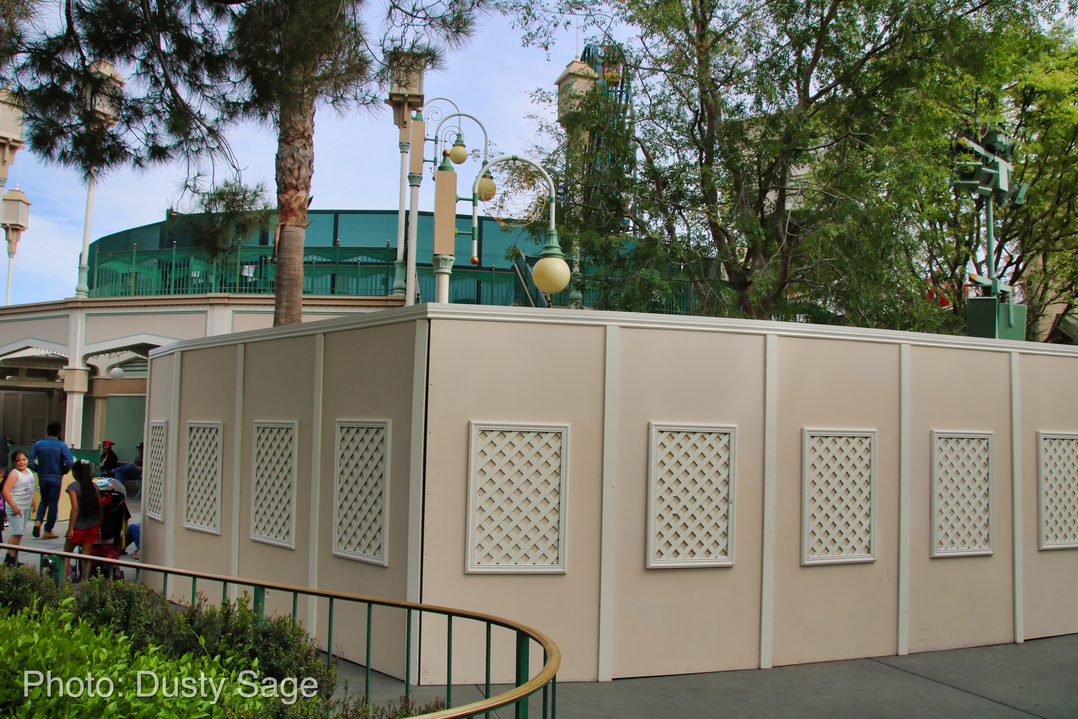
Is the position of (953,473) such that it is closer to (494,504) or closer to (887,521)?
(887,521)

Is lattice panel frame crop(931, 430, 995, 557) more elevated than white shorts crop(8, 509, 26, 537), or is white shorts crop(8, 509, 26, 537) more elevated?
lattice panel frame crop(931, 430, 995, 557)

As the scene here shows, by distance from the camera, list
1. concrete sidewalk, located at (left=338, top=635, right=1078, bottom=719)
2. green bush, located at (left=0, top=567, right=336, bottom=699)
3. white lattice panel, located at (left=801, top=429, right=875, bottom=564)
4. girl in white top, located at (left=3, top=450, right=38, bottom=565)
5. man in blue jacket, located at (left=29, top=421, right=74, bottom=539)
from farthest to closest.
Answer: man in blue jacket, located at (left=29, top=421, right=74, bottom=539) → girl in white top, located at (left=3, top=450, right=38, bottom=565) → white lattice panel, located at (left=801, top=429, right=875, bottom=564) → concrete sidewalk, located at (left=338, top=635, right=1078, bottom=719) → green bush, located at (left=0, top=567, right=336, bottom=699)

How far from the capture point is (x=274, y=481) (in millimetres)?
7215

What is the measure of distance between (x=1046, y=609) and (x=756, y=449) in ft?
12.5

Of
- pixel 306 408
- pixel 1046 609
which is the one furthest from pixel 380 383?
pixel 1046 609

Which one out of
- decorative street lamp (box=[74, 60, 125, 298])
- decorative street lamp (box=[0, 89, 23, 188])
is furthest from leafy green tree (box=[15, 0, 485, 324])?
decorative street lamp (box=[0, 89, 23, 188])

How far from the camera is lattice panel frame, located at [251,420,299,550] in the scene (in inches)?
275

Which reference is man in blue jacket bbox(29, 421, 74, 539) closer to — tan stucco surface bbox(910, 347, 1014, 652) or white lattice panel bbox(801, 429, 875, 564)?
white lattice panel bbox(801, 429, 875, 564)

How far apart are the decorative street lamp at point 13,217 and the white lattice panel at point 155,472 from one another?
2259cm

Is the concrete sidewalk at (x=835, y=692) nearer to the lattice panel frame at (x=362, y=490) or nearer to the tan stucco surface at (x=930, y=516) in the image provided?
the tan stucco surface at (x=930, y=516)

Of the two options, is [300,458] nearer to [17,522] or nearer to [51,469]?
[17,522]

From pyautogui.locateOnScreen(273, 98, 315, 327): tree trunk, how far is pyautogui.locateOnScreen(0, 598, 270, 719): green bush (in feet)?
20.5

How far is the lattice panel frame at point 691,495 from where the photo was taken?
20.1ft

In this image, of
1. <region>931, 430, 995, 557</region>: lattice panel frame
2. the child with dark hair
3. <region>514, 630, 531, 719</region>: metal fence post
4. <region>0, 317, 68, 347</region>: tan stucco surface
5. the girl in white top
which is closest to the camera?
<region>514, 630, 531, 719</region>: metal fence post
